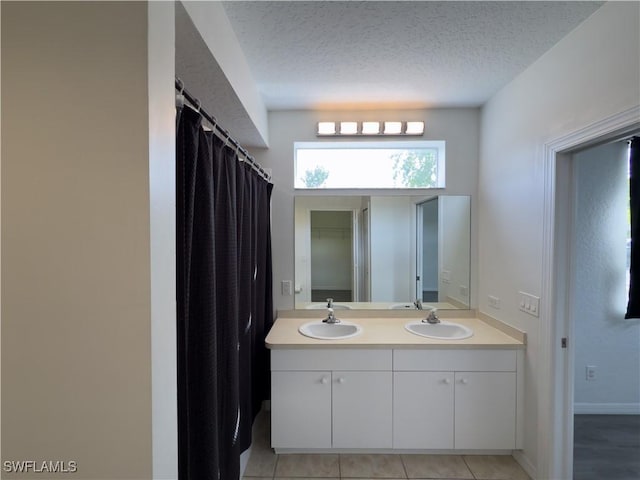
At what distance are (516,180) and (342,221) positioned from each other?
1.28 metres

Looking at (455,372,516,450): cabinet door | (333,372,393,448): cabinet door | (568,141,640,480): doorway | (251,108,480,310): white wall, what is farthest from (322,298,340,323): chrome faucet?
(568,141,640,480): doorway

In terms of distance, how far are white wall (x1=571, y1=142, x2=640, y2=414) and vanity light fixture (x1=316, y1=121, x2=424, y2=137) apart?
143 cm

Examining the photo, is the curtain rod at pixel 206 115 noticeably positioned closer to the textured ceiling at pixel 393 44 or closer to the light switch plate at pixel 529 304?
the textured ceiling at pixel 393 44

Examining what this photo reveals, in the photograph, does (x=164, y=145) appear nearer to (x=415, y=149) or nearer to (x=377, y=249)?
(x=377, y=249)

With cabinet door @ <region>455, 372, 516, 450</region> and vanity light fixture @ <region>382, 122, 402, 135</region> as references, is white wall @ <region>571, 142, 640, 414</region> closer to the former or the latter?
cabinet door @ <region>455, 372, 516, 450</region>

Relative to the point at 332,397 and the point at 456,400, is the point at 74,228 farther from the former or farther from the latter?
the point at 456,400

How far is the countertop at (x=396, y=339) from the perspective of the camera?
74.9 inches

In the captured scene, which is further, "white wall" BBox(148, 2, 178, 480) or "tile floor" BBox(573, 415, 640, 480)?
"tile floor" BBox(573, 415, 640, 480)

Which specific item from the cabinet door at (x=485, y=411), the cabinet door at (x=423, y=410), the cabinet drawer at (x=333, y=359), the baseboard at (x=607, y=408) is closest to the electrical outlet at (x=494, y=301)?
the cabinet door at (x=485, y=411)

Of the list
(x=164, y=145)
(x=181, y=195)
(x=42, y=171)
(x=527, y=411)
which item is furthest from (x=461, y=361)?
(x=42, y=171)

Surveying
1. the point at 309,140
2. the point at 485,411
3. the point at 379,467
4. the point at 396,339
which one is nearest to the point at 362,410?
the point at 379,467

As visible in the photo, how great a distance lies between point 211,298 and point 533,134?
81.2 inches

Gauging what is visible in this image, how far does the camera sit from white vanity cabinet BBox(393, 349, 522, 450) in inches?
75.0

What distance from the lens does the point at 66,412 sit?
709 mm
